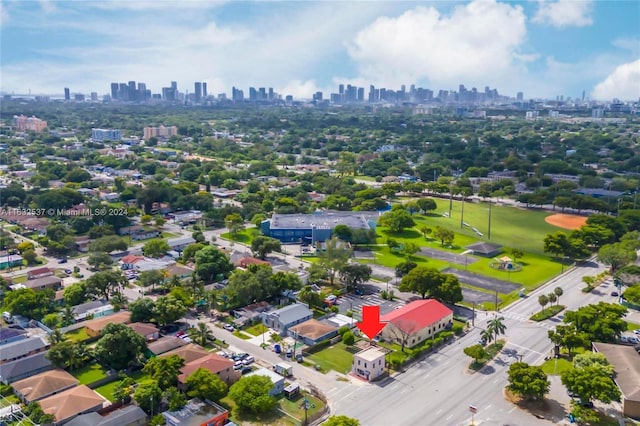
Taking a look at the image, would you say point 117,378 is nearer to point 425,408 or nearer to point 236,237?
point 425,408

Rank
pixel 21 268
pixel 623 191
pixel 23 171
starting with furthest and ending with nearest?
1. pixel 23 171
2. pixel 623 191
3. pixel 21 268

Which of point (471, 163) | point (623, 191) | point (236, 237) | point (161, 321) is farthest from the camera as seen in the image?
point (471, 163)

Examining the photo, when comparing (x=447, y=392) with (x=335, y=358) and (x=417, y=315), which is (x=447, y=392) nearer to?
(x=417, y=315)

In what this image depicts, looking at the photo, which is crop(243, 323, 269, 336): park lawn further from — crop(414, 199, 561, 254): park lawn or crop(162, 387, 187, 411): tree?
crop(414, 199, 561, 254): park lawn

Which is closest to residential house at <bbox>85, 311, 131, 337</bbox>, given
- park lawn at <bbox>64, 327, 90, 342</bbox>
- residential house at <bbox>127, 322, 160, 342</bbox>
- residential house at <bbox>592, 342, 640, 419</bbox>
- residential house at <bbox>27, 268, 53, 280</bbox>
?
park lawn at <bbox>64, 327, 90, 342</bbox>

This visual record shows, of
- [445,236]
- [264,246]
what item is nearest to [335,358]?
Result: [264,246]

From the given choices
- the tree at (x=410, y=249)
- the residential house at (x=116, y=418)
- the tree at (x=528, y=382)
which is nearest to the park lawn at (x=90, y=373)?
the residential house at (x=116, y=418)

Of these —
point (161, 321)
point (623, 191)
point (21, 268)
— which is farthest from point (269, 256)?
point (623, 191)
